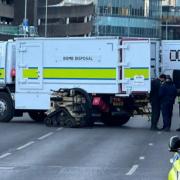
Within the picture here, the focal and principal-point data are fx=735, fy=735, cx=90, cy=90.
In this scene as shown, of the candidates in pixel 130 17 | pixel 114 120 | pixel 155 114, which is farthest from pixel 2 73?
pixel 130 17

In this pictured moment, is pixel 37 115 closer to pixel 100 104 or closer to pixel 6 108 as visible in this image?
pixel 6 108

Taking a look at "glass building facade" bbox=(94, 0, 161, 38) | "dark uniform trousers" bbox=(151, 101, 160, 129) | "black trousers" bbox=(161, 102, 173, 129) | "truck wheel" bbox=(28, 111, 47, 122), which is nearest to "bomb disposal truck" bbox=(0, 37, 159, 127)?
"dark uniform trousers" bbox=(151, 101, 160, 129)

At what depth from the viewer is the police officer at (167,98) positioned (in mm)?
22000

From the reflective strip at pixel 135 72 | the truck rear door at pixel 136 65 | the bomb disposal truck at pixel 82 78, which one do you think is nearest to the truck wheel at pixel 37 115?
the bomb disposal truck at pixel 82 78

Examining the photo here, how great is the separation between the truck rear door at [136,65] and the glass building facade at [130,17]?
99721mm

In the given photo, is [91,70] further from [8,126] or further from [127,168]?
[127,168]

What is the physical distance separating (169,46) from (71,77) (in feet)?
14.8

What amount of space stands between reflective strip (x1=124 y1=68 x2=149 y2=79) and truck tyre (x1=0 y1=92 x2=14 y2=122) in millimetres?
4313

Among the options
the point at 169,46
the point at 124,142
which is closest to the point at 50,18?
the point at 169,46

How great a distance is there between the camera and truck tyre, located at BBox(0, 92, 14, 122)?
24453 millimetres

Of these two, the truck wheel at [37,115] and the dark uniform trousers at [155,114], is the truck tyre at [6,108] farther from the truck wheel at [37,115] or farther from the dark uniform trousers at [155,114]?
the dark uniform trousers at [155,114]

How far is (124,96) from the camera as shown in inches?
892

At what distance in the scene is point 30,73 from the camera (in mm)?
23859

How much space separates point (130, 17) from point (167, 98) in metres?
106
